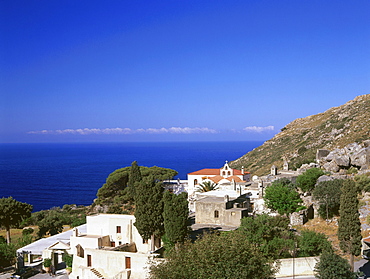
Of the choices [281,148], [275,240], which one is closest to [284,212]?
[275,240]

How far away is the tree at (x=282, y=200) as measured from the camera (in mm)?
38125

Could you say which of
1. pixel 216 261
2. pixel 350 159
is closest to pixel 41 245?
pixel 216 261

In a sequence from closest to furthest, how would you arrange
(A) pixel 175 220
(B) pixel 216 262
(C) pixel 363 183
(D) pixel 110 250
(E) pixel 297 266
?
(B) pixel 216 262 → (E) pixel 297 266 → (A) pixel 175 220 → (D) pixel 110 250 → (C) pixel 363 183

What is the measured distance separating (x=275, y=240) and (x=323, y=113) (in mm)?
103807

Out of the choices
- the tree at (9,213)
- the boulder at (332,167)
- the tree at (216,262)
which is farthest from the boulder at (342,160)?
the tree at (9,213)

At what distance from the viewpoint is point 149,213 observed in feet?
102

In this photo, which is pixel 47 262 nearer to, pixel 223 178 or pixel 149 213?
pixel 149 213

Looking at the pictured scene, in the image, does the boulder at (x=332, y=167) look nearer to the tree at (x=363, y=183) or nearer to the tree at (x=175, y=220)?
the tree at (x=363, y=183)

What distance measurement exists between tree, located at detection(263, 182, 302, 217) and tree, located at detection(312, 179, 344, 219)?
227cm

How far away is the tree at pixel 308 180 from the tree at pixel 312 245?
16021mm

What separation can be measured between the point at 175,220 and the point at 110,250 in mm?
7013

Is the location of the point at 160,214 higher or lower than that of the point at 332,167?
lower

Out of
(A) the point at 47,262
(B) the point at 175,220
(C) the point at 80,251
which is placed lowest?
(A) the point at 47,262

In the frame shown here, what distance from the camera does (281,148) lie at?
97.8m
